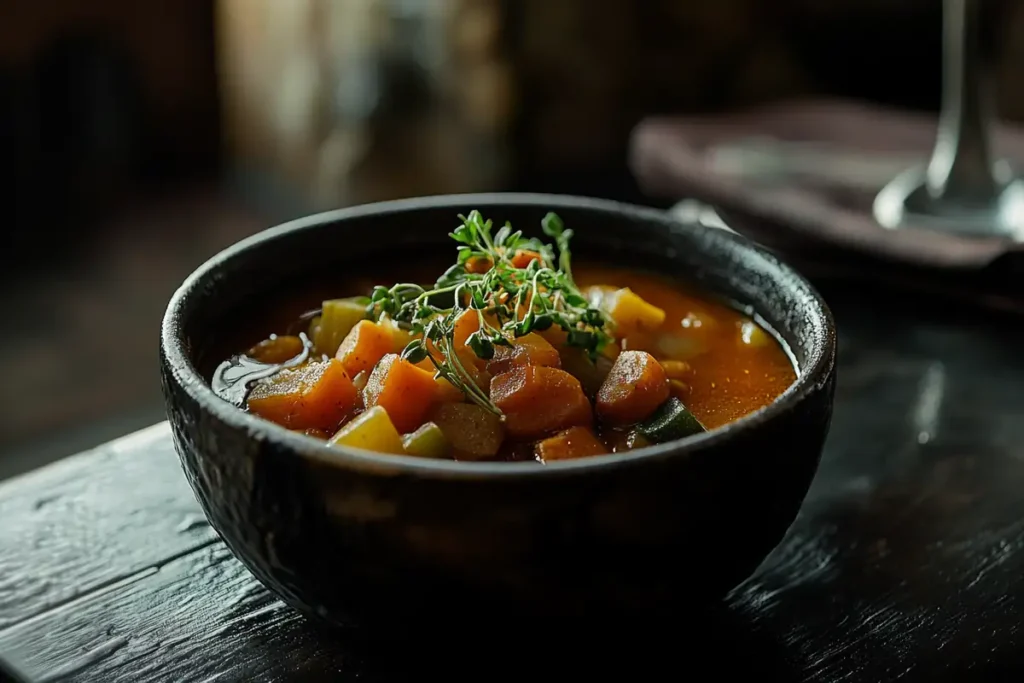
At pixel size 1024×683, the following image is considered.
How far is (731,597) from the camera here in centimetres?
120

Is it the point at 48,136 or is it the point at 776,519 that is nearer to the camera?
the point at 776,519

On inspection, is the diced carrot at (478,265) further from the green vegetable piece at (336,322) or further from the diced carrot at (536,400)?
the diced carrot at (536,400)

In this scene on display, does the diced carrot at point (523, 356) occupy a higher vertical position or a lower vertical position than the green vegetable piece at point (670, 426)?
higher

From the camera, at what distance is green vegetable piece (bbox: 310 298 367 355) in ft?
4.36

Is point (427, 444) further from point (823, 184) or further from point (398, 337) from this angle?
point (823, 184)

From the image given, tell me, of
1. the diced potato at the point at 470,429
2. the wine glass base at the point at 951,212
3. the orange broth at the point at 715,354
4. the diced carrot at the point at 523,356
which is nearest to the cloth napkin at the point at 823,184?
the wine glass base at the point at 951,212

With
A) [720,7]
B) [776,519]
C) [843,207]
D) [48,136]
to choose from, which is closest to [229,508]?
[776,519]

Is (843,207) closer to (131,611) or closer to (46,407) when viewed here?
(131,611)

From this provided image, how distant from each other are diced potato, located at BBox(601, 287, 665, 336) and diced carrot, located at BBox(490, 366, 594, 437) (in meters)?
0.22

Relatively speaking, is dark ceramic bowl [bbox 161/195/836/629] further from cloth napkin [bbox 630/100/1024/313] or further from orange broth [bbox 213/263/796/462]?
cloth napkin [bbox 630/100/1024/313]

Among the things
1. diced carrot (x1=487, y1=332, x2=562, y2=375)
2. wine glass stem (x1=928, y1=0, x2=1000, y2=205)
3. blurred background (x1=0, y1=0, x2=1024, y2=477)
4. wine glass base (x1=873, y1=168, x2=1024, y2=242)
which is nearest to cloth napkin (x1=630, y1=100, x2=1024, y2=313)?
wine glass base (x1=873, y1=168, x2=1024, y2=242)

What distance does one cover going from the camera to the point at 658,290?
1.49 m

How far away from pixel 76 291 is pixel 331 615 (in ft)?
10.6

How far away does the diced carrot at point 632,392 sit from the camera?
116 cm
